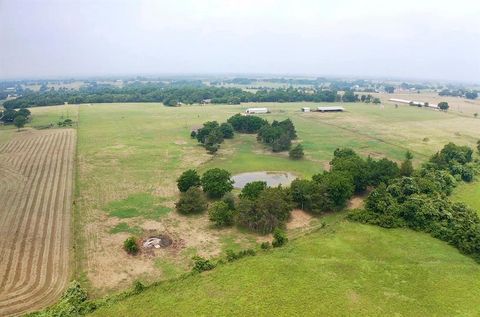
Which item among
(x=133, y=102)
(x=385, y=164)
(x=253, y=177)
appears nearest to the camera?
(x=385, y=164)

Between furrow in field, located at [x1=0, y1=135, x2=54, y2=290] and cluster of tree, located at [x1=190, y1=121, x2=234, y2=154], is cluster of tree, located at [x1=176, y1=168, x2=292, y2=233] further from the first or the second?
cluster of tree, located at [x1=190, y1=121, x2=234, y2=154]

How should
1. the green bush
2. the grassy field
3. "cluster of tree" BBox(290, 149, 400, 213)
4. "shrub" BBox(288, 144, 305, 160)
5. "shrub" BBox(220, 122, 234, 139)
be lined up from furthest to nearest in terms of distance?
1. "shrub" BBox(220, 122, 234, 139)
2. "shrub" BBox(288, 144, 305, 160)
3. "cluster of tree" BBox(290, 149, 400, 213)
4. the grassy field
5. the green bush

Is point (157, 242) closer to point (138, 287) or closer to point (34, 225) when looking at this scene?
point (138, 287)

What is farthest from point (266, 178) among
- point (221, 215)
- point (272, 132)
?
point (272, 132)

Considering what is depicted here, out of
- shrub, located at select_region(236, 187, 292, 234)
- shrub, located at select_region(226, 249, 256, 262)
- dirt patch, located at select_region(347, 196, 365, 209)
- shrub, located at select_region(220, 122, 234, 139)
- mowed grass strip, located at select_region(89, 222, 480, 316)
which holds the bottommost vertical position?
mowed grass strip, located at select_region(89, 222, 480, 316)

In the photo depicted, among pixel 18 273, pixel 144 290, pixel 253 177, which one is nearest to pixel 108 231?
pixel 18 273

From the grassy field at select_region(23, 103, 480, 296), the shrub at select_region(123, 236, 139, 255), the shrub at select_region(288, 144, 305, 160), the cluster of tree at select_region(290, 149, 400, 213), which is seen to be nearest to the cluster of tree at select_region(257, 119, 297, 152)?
the grassy field at select_region(23, 103, 480, 296)

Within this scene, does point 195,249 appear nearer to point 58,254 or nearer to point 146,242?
point 146,242
